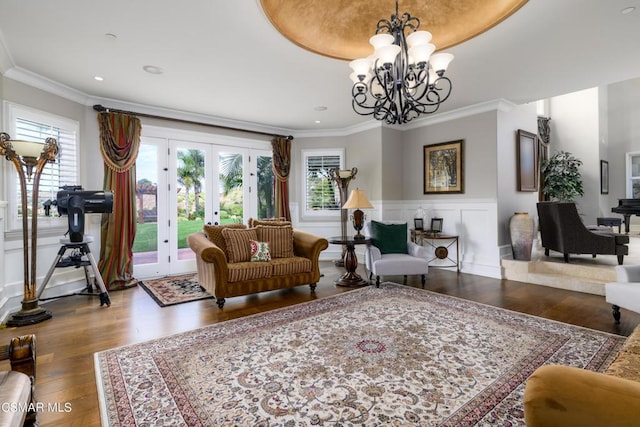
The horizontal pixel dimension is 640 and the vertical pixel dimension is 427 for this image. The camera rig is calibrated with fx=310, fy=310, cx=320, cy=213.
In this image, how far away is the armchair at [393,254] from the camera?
13.4 feet

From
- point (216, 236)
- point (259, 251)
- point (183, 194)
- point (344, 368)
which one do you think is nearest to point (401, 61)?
point (344, 368)

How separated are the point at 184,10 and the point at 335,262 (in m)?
4.44

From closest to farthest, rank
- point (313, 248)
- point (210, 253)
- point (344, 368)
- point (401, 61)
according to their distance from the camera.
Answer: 1. point (344, 368)
2. point (401, 61)
3. point (210, 253)
4. point (313, 248)

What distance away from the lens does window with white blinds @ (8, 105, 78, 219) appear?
137 inches

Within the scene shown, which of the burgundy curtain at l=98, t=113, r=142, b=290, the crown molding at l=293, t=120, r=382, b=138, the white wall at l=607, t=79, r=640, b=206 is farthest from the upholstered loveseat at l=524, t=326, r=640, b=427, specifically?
the white wall at l=607, t=79, r=640, b=206

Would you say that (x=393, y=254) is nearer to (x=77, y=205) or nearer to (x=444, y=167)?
(x=444, y=167)

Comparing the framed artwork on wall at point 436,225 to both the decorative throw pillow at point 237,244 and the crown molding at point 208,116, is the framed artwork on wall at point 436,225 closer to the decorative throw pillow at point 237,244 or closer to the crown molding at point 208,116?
the crown molding at point 208,116

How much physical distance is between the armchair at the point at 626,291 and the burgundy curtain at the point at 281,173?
474 centimetres

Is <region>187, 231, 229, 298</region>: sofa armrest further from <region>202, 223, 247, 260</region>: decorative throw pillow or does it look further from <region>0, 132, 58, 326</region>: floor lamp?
<region>0, 132, 58, 326</region>: floor lamp

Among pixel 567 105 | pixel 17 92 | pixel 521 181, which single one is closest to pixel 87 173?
pixel 17 92

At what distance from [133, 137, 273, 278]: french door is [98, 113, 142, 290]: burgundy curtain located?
A: 0.76 ft

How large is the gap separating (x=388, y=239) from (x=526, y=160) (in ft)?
9.51

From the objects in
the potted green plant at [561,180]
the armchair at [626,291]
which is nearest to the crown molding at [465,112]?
the potted green plant at [561,180]

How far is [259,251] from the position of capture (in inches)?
154
